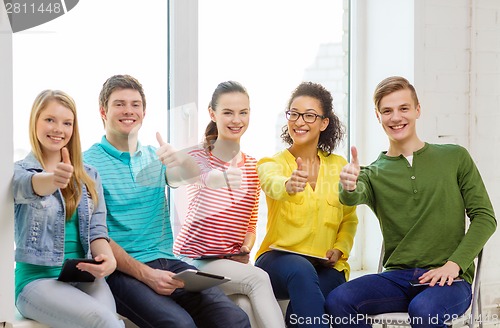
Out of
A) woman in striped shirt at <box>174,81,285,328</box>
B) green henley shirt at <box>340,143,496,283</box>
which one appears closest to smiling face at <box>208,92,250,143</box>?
woman in striped shirt at <box>174,81,285,328</box>

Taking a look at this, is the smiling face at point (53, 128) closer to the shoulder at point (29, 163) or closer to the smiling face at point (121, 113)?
the shoulder at point (29, 163)

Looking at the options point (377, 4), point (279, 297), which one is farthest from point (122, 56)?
point (377, 4)

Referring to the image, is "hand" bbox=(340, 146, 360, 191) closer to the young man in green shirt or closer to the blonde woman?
the young man in green shirt

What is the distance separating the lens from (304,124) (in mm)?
2812

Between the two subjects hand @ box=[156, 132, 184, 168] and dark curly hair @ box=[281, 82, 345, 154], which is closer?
hand @ box=[156, 132, 184, 168]

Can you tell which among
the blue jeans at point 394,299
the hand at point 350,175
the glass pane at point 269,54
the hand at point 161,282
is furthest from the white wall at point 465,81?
the hand at point 161,282

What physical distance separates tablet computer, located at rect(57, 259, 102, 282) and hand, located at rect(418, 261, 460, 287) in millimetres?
1066

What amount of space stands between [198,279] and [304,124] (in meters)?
0.74

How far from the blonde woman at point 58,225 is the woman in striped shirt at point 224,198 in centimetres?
39

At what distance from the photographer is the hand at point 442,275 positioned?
254 cm

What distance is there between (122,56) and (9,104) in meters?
0.58

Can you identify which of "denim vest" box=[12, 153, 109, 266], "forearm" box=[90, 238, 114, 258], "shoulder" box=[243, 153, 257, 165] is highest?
"shoulder" box=[243, 153, 257, 165]

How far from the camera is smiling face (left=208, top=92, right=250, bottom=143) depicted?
8.93ft

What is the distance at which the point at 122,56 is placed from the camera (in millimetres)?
2760
